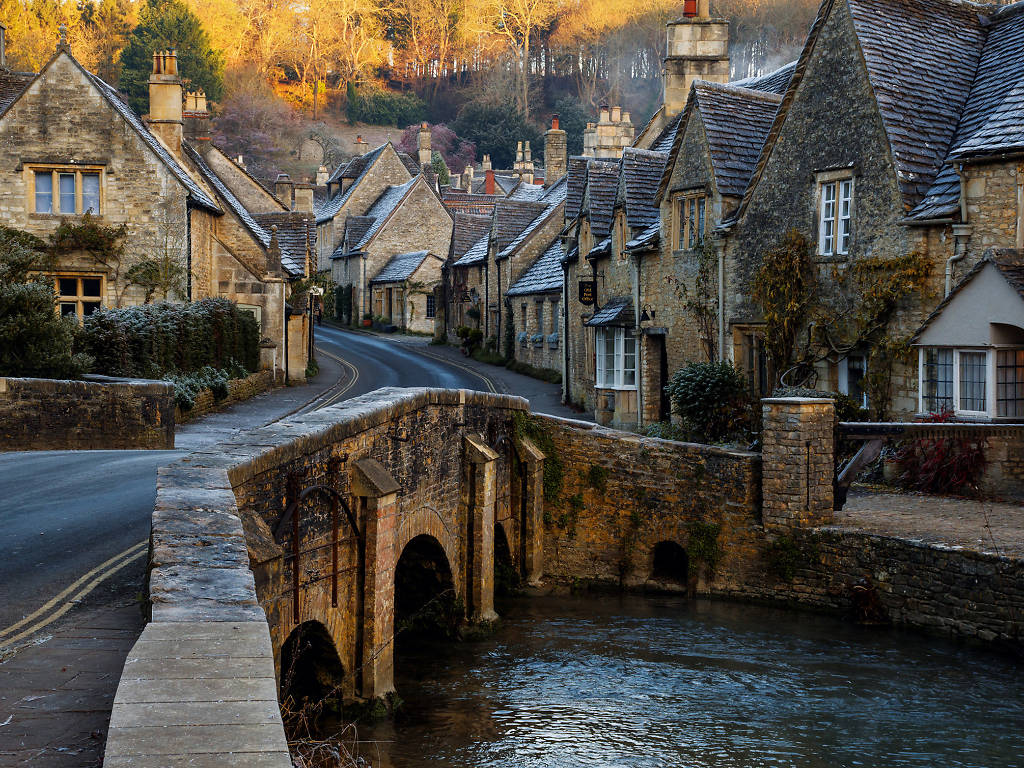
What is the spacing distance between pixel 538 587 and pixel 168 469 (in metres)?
11.9

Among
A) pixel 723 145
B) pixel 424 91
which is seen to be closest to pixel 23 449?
pixel 723 145

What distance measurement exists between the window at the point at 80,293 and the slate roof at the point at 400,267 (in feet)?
92.8

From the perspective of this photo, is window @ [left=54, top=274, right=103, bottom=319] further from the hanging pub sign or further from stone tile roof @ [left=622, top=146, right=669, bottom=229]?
stone tile roof @ [left=622, top=146, right=669, bottom=229]

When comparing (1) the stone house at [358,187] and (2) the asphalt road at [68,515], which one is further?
(1) the stone house at [358,187]

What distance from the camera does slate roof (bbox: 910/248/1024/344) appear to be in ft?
56.8

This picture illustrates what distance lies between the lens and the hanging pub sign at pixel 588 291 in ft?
103

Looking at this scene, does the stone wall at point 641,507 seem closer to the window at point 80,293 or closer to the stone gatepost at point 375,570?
the stone gatepost at point 375,570

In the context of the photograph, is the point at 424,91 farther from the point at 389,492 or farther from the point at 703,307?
the point at 389,492

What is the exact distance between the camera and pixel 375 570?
1311 cm

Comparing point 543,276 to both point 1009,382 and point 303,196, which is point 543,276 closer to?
point 303,196

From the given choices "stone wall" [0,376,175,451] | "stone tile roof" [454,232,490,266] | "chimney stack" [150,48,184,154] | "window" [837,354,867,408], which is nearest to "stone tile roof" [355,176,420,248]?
"stone tile roof" [454,232,490,266]

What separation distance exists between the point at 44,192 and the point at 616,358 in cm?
1672

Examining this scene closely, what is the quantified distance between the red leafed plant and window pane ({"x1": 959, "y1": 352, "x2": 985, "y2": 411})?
347mm

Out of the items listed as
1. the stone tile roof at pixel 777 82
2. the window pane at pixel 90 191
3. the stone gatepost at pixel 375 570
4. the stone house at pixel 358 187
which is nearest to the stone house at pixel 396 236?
the stone house at pixel 358 187
